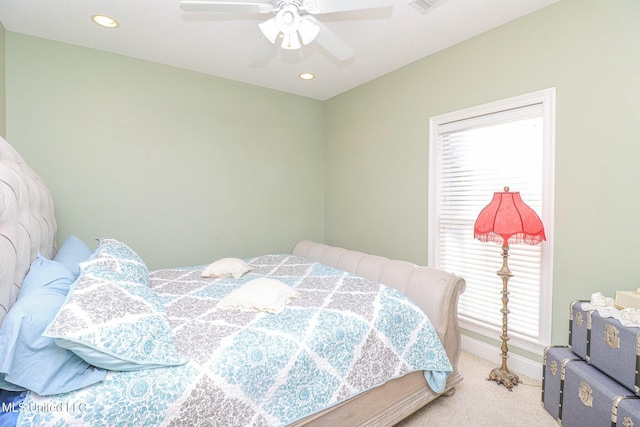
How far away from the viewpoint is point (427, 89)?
113 inches

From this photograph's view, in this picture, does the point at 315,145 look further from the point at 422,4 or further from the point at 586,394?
the point at 586,394

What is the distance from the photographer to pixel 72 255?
6.49ft

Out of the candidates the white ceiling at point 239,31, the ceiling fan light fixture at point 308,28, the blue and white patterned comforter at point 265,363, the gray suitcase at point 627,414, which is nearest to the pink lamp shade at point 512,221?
the blue and white patterned comforter at point 265,363

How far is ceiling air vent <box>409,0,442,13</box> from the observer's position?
6.70ft

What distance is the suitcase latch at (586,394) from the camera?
155 centimetres

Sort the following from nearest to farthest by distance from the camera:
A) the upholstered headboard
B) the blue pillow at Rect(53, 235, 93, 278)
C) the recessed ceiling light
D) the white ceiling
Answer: the upholstered headboard → the blue pillow at Rect(53, 235, 93, 278) → the white ceiling → the recessed ceiling light

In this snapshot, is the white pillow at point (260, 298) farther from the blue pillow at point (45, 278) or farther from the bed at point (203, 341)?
the blue pillow at point (45, 278)

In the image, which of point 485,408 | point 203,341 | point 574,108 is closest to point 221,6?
point 203,341

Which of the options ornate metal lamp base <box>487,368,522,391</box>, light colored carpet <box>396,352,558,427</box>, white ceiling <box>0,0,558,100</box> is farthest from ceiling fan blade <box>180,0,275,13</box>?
ornate metal lamp base <box>487,368,522,391</box>

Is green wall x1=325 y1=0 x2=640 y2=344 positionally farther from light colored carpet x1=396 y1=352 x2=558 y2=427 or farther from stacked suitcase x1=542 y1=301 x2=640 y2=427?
light colored carpet x1=396 y1=352 x2=558 y2=427

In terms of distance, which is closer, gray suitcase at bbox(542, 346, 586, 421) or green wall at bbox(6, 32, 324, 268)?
gray suitcase at bbox(542, 346, 586, 421)

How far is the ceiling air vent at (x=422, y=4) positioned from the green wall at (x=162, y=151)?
201 centimetres

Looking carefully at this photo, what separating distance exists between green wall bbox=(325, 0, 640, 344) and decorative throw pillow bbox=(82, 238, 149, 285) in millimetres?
2347

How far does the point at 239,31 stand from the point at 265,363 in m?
2.39
